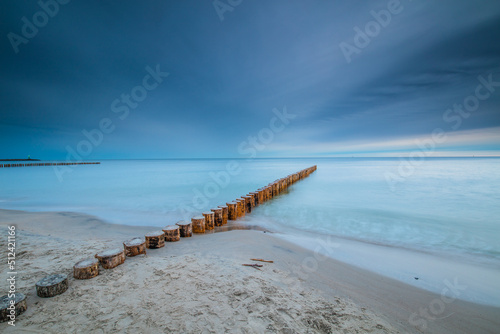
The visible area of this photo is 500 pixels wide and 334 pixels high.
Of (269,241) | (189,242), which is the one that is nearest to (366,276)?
(269,241)

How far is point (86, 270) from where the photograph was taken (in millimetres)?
3025

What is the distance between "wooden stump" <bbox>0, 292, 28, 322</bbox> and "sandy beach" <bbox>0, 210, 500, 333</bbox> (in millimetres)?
63

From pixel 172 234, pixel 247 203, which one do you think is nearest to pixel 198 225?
pixel 172 234

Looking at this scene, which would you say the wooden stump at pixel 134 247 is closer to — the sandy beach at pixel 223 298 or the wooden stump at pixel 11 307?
the sandy beach at pixel 223 298

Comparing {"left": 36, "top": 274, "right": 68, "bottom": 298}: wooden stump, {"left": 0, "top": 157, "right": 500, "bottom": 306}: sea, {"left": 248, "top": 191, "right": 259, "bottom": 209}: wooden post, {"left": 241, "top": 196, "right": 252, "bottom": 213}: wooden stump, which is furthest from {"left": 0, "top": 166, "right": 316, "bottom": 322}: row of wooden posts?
{"left": 0, "top": 157, "right": 500, "bottom": 306}: sea

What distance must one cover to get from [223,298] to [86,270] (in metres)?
2.07

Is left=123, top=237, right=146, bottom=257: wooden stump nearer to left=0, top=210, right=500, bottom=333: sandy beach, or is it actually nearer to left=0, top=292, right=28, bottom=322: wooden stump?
left=0, top=210, right=500, bottom=333: sandy beach

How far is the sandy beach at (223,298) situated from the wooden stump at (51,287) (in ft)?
0.26

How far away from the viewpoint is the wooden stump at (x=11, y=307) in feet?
7.32

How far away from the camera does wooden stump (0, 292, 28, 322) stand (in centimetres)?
223

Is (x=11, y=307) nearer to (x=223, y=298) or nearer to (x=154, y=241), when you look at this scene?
(x=154, y=241)

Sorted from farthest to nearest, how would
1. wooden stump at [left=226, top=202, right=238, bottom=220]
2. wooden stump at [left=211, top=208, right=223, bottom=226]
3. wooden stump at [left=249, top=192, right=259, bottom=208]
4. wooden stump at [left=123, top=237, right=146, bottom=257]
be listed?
wooden stump at [left=249, top=192, right=259, bottom=208] → wooden stump at [left=226, top=202, right=238, bottom=220] → wooden stump at [left=211, top=208, right=223, bottom=226] → wooden stump at [left=123, top=237, right=146, bottom=257]

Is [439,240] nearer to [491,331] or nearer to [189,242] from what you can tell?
[491,331]

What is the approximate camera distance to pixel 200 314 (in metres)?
2.44
